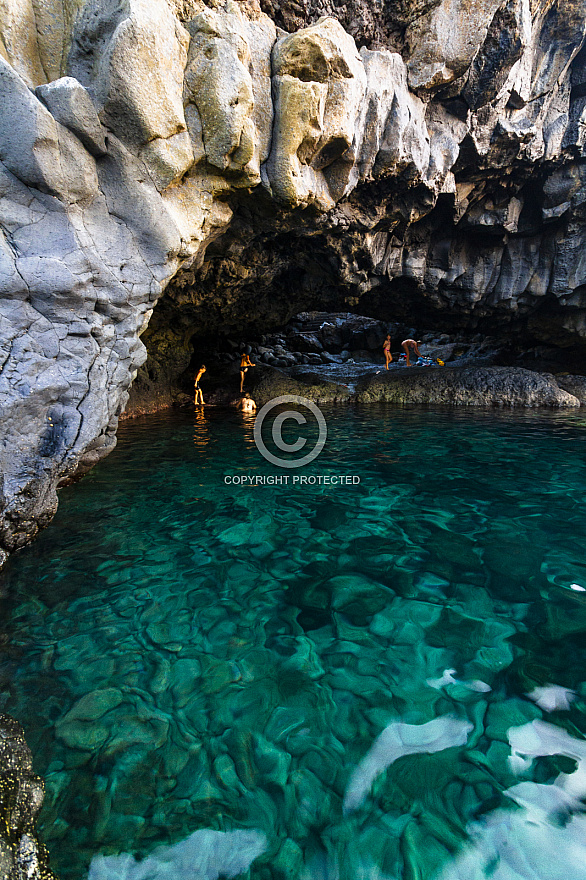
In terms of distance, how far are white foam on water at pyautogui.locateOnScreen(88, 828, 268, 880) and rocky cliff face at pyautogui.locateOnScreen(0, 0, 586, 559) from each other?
7.37ft

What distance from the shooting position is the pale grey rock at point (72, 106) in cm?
333

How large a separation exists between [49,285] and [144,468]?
309cm

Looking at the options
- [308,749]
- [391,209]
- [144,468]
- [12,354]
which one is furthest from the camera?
[391,209]

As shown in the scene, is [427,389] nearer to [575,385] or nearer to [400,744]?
[575,385]

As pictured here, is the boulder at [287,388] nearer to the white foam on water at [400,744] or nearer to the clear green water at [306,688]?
the clear green water at [306,688]

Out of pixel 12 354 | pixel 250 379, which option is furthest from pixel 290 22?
pixel 250 379

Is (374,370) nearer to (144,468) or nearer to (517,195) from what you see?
(517,195)

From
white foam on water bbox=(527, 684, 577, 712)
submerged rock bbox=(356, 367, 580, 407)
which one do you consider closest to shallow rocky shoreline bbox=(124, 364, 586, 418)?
submerged rock bbox=(356, 367, 580, 407)

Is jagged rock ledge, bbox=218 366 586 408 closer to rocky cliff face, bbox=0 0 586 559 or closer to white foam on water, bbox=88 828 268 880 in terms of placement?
rocky cliff face, bbox=0 0 586 559

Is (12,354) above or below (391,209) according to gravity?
below

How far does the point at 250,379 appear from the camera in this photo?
13.7 metres

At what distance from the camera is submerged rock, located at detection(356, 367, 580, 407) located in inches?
450

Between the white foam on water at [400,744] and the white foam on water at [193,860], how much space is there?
0.41 m

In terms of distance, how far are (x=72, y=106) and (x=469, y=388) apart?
37.8 ft
